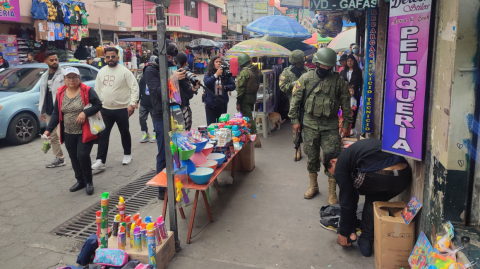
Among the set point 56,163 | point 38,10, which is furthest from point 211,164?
point 38,10

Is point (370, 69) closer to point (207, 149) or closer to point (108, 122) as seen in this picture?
point (207, 149)

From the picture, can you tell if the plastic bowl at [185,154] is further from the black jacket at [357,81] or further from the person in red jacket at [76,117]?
the black jacket at [357,81]

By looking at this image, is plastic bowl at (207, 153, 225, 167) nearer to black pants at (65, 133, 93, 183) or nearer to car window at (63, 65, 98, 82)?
black pants at (65, 133, 93, 183)

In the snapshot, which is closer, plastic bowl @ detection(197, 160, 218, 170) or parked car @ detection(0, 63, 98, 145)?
plastic bowl @ detection(197, 160, 218, 170)

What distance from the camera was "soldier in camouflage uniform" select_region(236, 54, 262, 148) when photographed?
23.3ft

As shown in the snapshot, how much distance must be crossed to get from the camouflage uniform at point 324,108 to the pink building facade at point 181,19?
25.6 meters

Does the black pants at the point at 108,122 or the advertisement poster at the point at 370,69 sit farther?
the black pants at the point at 108,122

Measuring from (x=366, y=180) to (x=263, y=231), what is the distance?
127cm

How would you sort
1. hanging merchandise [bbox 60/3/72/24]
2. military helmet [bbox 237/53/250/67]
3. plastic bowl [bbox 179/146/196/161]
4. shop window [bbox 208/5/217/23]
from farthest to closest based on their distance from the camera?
shop window [bbox 208/5/217/23] → hanging merchandise [bbox 60/3/72/24] → military helmet [bbox 237/53/250/67] → plastic bowl [bbox 179/146/196/161]

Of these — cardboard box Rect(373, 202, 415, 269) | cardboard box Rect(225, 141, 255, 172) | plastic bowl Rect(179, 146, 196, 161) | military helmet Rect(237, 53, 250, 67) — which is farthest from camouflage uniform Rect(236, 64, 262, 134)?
cardboard box Rect(373, 202, 415, 269)

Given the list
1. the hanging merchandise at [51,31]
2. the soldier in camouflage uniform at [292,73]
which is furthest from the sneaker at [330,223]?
the hanging merchandise at [51,31]

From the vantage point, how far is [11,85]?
309 inches

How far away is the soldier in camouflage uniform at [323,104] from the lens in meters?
4.47

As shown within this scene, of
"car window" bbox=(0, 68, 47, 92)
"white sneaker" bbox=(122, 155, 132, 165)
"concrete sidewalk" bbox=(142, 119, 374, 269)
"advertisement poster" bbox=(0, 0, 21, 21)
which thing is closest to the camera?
"concrete sidewalk" bbox=(142, 119, 374, 269)
